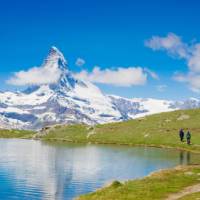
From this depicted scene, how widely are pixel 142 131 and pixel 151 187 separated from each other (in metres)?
108

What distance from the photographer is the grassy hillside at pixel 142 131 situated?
475 ft

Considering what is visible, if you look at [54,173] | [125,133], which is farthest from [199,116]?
[54,173]

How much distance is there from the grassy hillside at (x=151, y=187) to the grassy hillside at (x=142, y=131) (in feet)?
229

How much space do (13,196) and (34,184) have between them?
7.79 m

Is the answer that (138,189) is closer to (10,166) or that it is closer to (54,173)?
(54,173)

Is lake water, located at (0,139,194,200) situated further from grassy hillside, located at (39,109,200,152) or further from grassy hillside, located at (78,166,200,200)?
grassy hillside, located at (39,109,200,152)

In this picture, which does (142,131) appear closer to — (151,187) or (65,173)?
(65,173)

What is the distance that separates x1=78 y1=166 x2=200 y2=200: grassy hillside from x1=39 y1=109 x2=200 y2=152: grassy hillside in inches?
2747

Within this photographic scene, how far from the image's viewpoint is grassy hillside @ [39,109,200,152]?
475 feet

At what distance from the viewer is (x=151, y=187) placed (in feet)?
170

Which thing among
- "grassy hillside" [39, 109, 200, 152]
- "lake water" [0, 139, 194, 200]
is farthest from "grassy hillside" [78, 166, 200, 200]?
"grassy hillside" [39, 109, 200, 152]

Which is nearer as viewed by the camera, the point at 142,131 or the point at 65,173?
the point at 65,173

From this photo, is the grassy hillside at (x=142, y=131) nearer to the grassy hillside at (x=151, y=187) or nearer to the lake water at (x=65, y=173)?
the lake water at (x=65, y=173)

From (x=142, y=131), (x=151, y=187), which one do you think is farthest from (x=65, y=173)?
(x=142, y=131)
